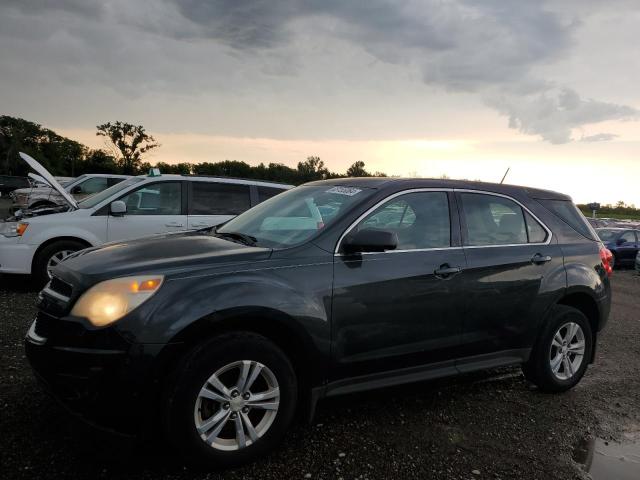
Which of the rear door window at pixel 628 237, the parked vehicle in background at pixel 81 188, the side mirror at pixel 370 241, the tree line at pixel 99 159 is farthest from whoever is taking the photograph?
the tree line at pixel 99 159

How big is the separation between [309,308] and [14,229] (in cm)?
576

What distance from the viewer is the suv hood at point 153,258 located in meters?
2.83

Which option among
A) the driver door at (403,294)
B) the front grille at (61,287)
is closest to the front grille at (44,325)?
the front grille at (61,287)

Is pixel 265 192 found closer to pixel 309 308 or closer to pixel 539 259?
pixel 539 259

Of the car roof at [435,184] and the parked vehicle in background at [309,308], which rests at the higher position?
the car roof at [435,184]

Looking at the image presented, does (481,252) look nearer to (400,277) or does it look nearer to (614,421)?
(400,277)

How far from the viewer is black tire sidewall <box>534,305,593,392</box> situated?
4.20m

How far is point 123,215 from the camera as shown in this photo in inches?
286

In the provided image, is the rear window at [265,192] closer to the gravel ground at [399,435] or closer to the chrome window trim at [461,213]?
the gravel ground at [399,435]

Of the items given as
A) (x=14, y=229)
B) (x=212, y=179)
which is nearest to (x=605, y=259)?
(x=212, y=179)

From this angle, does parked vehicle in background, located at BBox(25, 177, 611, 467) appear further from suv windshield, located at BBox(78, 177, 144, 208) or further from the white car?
suv windshield, located at BBox(78, 177, 144, 208)

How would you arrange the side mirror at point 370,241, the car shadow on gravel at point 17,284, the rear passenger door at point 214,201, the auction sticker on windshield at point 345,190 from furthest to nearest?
the rear passenger door at point 214,201, the car shadow on gravel at point 17,284, the auction sticker on windshield at point 345,190, the side mirror at point 370,241

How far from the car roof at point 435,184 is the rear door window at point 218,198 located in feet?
12.6

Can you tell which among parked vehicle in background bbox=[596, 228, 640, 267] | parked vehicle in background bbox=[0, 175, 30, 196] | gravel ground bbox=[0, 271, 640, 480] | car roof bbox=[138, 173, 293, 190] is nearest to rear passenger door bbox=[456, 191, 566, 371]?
gravel ground bbox=[0, 271, 640, 480]
